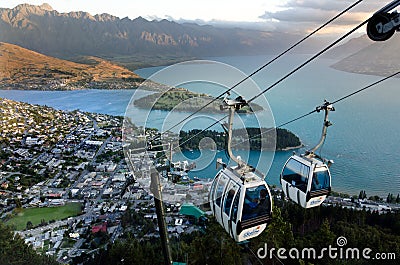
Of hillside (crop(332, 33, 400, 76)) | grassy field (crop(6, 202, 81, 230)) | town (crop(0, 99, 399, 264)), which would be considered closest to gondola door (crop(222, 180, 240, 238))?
town (crop(0, 99, 399, 264))

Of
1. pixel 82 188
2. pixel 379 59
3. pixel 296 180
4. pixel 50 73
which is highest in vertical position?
pixel 379 59

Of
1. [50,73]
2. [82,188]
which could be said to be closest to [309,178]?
[82,188]

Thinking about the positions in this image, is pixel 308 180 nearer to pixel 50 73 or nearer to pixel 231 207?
pixel 231 207

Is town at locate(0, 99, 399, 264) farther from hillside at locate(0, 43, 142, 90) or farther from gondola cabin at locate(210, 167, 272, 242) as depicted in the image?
hillside at locate(0, 43, 142, 90)

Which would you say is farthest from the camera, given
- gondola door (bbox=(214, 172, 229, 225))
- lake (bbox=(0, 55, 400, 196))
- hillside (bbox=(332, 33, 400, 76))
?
hillside (bbox=(332, 33, 400, 76))

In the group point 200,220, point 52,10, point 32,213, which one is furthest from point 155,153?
point 52,10
